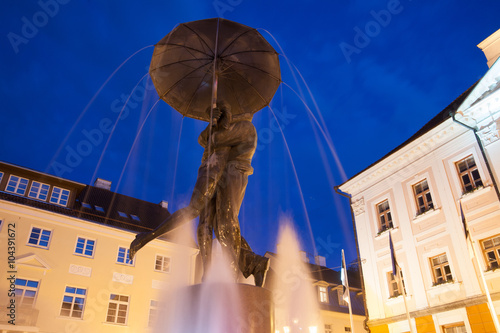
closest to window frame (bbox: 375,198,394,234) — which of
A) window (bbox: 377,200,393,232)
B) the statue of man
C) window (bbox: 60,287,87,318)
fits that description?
window (bbox: 377,200,393,232)

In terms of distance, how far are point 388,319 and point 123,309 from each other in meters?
15.4

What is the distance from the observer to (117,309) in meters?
23.0

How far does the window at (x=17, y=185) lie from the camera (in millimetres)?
23191

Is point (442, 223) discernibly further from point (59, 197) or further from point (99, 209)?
point (59, 197)

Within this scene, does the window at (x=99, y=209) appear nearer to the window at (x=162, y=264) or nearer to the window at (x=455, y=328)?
the window at (x=162, y=264)

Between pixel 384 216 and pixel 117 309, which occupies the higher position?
pixel 384 216

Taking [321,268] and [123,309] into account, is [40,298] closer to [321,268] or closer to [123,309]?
Result: [123,309]

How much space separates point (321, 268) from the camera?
34.2 m

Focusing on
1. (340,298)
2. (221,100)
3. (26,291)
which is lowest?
(221,100)

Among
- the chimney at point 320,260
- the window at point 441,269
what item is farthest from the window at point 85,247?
the chimney at point 320,260

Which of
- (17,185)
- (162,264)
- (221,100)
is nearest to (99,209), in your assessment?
(17,185)

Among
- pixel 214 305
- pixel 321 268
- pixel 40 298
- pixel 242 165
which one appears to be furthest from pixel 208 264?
pixel 321 268

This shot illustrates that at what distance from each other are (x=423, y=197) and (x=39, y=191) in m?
22.7

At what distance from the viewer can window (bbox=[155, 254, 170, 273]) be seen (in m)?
25.4
